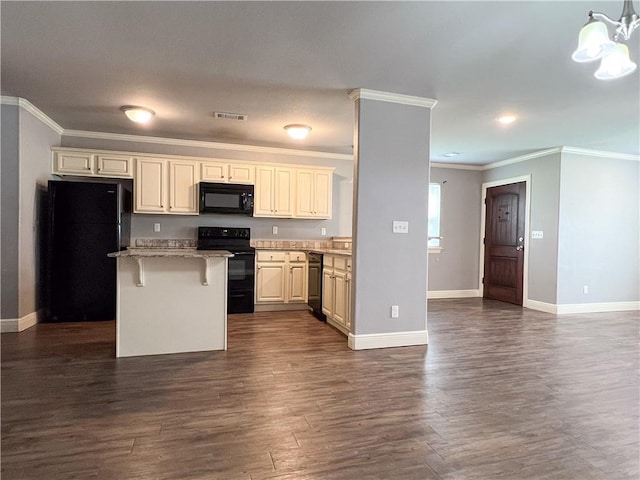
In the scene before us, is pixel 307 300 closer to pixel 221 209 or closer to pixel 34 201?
pixel 221 209

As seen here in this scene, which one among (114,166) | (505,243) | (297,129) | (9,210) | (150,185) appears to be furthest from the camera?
(505,243)

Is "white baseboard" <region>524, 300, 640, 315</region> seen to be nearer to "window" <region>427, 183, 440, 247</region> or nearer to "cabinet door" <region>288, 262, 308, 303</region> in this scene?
"window" <region>427, 183, 440, 247</region>

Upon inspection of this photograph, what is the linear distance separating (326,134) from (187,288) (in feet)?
9.06

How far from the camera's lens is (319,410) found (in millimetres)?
2277

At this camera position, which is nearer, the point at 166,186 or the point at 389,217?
the point at 389,217

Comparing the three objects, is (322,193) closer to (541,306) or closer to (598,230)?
(541,306)

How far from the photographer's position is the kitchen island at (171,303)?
318 cm

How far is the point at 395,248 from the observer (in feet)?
11.8

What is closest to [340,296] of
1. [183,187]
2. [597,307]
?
[183,187]

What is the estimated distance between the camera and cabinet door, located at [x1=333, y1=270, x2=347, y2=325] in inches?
155

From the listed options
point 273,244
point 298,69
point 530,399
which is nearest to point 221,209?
point 273,244

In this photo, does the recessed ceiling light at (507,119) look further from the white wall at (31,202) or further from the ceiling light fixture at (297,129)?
the white wall at (31,202)

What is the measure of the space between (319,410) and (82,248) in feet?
12.0

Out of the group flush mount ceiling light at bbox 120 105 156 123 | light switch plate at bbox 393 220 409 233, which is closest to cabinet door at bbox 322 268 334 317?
light switch plate at bbox 393 220 409 233
